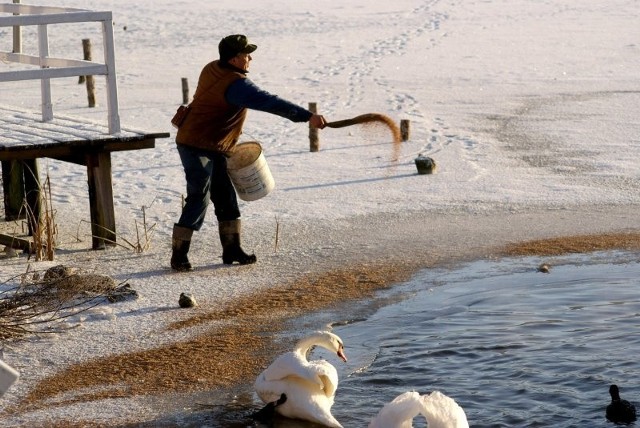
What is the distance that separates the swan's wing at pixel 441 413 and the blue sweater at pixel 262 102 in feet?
12.4

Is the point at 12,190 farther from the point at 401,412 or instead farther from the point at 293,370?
the point at 401,412

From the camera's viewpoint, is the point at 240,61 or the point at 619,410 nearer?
the point at 619,410

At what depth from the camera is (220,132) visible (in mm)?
10195

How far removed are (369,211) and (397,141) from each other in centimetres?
285

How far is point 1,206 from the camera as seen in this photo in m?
14.1

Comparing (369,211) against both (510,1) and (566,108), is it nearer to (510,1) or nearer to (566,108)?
(566,108)

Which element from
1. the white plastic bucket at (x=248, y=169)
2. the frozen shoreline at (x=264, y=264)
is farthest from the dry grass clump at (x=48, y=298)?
the white plastic bucket at (x=248, y=169)

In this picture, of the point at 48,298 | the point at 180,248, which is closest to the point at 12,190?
the point at 180,248

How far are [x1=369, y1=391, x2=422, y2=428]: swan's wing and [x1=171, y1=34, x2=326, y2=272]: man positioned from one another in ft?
12.3

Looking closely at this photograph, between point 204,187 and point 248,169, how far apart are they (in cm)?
39

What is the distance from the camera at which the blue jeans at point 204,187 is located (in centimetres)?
1021

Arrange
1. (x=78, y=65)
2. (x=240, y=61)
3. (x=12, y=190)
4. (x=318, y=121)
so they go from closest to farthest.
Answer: (x=318, y=121)
(x=240, y=61)
(x=78, y=65)
(x=12, y=190)

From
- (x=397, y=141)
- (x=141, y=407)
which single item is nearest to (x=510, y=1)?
(x=397, y=141)

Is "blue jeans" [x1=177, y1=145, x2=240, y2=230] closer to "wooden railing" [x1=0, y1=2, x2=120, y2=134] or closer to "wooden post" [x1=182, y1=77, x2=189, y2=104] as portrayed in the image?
"wooden railing" [x1=0, y1=2, x2=120, y2=134]
